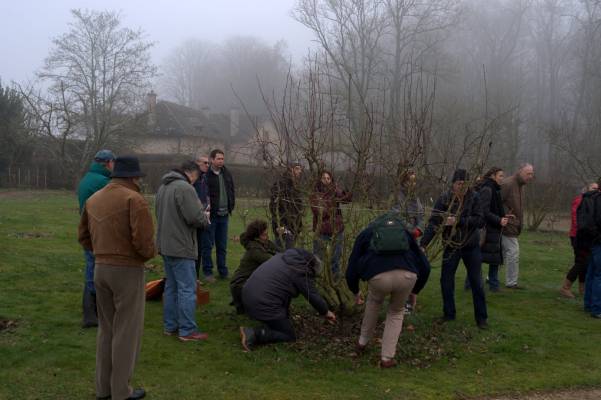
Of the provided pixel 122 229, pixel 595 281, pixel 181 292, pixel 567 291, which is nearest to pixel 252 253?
pixel 181 292

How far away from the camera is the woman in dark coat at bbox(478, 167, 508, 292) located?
7859 mm

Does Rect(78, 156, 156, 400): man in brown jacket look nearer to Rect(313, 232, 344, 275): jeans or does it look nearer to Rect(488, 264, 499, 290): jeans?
Rect(313, 232, 344, 275): jeans

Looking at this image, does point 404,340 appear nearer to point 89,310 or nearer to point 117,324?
point 117,324

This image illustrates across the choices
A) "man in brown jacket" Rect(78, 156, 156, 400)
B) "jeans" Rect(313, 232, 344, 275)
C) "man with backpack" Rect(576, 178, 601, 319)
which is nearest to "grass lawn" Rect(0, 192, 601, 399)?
"man with backpack" Rect(576, 178, 601, 319)

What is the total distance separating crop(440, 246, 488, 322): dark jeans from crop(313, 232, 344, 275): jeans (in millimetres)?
1339

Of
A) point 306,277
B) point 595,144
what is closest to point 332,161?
point 306,277

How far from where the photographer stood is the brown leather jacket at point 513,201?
917 cm

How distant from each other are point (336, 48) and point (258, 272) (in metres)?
32.1

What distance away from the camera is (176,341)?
6047 mm

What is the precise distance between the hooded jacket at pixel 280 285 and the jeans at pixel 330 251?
313 millimetres

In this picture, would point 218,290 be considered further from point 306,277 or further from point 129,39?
point 129,39

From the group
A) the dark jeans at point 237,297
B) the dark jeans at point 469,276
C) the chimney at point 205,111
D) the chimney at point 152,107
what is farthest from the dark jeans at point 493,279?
the chimney at point 205,111

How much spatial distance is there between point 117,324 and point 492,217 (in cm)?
547

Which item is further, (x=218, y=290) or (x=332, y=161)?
(x=218, y=290)
